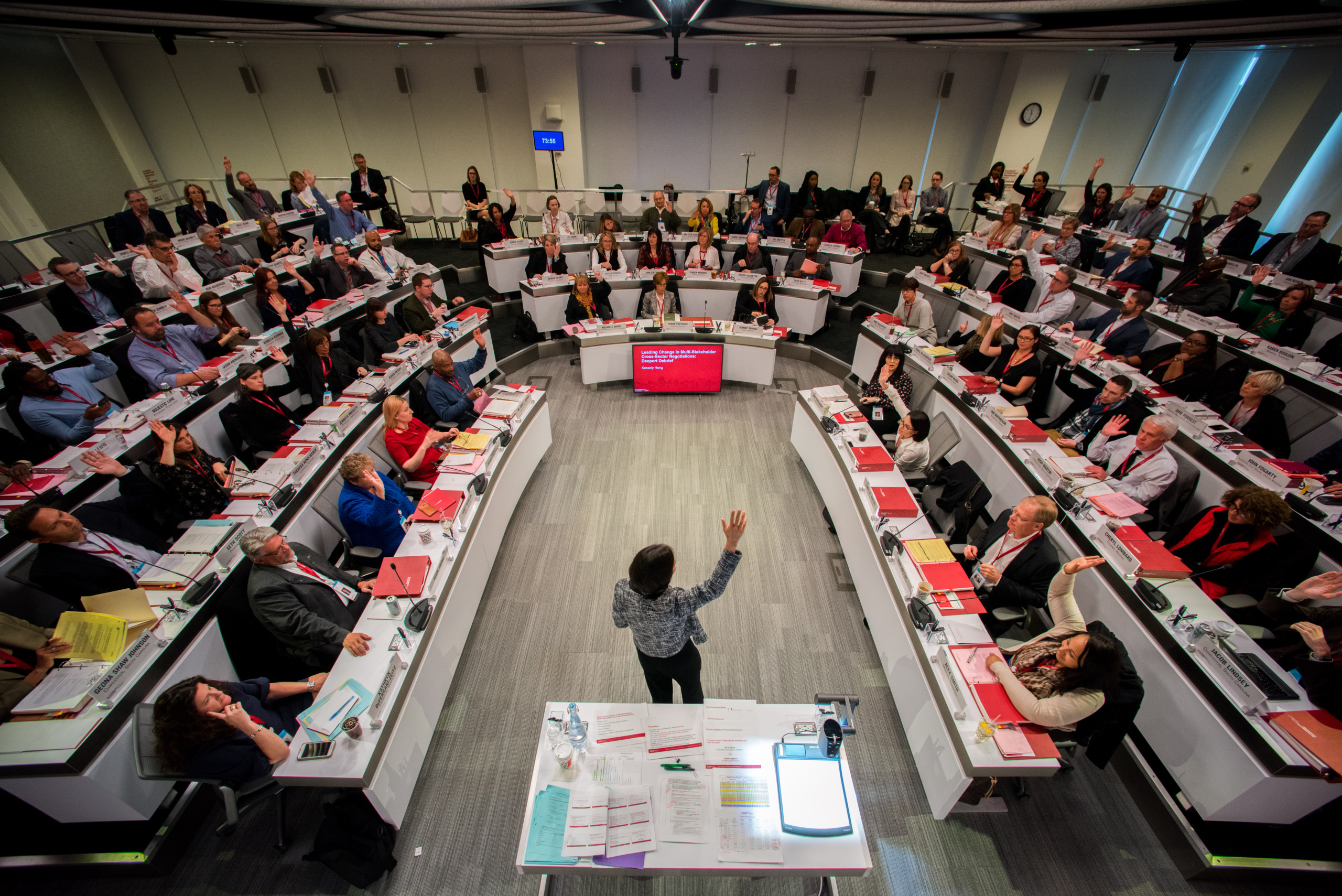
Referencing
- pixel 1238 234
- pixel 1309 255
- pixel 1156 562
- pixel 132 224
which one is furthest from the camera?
pixel 132 224

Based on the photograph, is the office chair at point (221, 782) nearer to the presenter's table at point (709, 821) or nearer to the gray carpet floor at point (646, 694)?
the gray carpet floor at point (646, 694)

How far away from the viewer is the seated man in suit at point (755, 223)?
8133mm

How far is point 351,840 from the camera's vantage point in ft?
7.77

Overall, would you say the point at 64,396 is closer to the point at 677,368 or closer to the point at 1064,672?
the point at 677,368

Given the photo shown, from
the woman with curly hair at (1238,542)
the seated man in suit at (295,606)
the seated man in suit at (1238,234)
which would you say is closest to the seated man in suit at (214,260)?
the seated man in suit at (295,606)

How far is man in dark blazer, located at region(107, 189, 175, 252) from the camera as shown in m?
6.55

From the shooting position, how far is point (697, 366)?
20.7ft

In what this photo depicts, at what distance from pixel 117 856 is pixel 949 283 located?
8605mm

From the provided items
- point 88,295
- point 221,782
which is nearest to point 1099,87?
point 221,782

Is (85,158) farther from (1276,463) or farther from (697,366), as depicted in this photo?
(1276,463)

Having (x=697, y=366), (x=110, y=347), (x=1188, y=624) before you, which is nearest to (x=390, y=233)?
(x=110, y=347)

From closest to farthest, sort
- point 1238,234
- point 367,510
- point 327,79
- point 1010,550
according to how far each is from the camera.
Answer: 1. point 1010,550
2. point 367,510
3. point 1238,234
4. point 327,79

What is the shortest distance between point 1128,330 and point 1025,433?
2.15 metres

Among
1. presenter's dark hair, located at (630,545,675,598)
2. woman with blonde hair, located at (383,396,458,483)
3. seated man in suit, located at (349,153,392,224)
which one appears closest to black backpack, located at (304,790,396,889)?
presenter's dark hair, located at (630,545,675,598)
